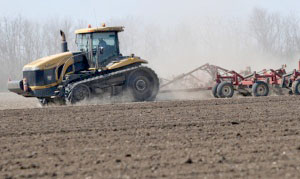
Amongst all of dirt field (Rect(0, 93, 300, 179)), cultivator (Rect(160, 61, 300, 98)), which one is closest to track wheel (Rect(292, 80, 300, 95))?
cultivator (Rect(160, 61, 300, 98))

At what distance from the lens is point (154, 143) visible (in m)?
8.83

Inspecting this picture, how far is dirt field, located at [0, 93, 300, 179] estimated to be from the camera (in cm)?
698

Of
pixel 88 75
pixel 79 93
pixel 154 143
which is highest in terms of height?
pixel 88 75

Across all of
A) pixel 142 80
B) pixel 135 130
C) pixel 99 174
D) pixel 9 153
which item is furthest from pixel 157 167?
pixel 142 80

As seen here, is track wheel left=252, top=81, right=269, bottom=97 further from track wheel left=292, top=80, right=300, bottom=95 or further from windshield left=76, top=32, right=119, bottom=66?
windshield left=76, top=32, right=119, bottom=66

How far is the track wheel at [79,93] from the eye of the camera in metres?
17.2

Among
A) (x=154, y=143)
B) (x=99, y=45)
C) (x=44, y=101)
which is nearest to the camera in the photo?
(x=154, y=143)

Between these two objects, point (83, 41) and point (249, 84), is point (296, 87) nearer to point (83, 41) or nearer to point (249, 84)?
point (249, 84)

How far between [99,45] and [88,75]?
1043 millimetres

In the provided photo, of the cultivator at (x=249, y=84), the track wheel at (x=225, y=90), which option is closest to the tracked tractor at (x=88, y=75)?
the track wheel at (x=225, y=90)

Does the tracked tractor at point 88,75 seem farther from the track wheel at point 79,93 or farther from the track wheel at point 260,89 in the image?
the track wheel at point 260,89

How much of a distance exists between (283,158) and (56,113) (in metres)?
7.63

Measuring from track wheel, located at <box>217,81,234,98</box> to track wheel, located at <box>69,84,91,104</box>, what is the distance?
4.85 m

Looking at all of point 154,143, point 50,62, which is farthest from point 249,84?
point 154,143
